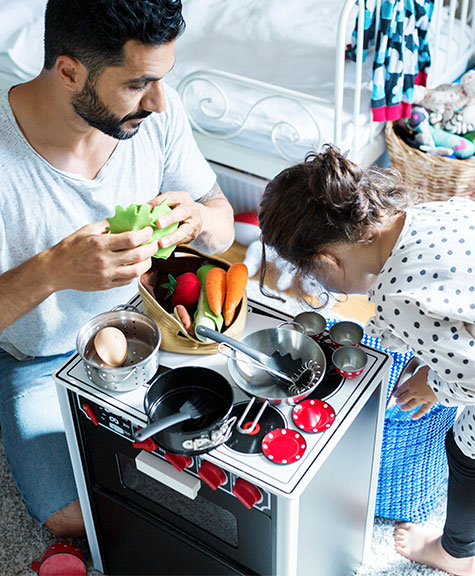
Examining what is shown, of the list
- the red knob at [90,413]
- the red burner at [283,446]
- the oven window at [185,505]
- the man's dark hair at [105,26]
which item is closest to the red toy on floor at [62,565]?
the oven window at [185,505]

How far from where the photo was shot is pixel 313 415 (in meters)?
1.10

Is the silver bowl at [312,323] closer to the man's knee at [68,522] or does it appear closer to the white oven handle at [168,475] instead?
the white oven handle at [168,475]

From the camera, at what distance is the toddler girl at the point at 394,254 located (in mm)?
1094

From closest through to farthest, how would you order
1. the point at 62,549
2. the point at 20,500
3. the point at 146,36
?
the point at 146,36 → the point at 62,549 → the point at 20,500

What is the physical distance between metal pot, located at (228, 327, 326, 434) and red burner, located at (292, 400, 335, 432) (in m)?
0.02

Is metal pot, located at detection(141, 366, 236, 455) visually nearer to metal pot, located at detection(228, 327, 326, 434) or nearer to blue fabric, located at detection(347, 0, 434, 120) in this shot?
metal pot, located at detection(228, 327, 326, 434)

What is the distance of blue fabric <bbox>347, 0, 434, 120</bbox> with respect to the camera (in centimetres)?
212

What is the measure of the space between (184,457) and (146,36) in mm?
698

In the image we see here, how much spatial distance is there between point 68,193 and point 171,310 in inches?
13.8

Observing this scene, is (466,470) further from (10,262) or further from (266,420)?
(10,262)

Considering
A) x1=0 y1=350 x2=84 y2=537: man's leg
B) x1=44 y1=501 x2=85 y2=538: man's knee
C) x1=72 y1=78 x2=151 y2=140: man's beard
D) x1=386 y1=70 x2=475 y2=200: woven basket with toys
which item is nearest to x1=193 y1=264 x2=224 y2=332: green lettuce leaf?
x1=72 y1=78 x2=151 y2=140: man's beard

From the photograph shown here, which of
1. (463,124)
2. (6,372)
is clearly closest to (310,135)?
(463,124)

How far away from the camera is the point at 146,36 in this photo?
1.21 meters

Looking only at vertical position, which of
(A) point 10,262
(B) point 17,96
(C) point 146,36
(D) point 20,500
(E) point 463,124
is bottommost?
(D) point 20,500
